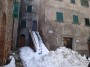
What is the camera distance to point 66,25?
20281 millimetres

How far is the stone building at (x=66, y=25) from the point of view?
63.4 ft

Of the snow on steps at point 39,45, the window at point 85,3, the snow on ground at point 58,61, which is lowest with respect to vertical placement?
the snow on ground at point 58,61

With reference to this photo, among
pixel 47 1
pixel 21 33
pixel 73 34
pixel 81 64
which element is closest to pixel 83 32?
pixel 73 34

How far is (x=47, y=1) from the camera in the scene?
19953 mm

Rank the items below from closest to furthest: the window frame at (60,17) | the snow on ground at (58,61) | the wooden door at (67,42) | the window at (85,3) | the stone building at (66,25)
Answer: the snow on ground at (58,61) → the stone building at (66,25) → the window frame at (60,17) → the wooden door at (67,42) → the window at (85,3)

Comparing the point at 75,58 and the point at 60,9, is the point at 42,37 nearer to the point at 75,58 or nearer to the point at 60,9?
the point at 60,9

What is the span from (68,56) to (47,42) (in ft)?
16.1

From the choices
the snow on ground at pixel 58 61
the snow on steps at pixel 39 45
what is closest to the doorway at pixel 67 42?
the snow on steps at pixel 39 45

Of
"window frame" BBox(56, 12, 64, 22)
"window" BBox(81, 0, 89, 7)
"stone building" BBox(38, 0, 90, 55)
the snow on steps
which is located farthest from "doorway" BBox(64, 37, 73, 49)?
"window" BBox(81, 0, 89, 7)

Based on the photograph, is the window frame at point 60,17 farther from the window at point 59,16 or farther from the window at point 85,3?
the window at point 85,3

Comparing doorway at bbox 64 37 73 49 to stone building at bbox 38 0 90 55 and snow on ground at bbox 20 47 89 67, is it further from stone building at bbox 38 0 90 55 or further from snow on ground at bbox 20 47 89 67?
snow on ground at bbox 20 47 89 67

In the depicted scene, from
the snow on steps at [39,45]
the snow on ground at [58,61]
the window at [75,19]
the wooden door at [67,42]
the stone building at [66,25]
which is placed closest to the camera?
the snow on ground at [58,61]

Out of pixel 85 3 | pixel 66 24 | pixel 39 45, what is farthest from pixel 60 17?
pixel 85 3

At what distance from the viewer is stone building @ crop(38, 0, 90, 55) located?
63.4 feet
